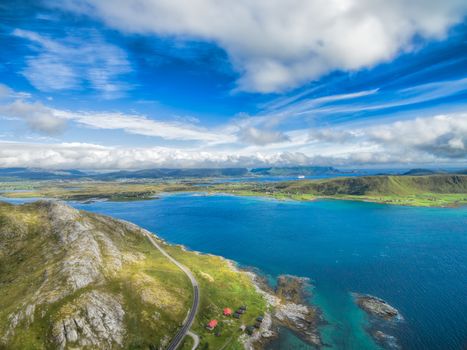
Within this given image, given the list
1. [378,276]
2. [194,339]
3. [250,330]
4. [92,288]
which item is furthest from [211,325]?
[378,276]

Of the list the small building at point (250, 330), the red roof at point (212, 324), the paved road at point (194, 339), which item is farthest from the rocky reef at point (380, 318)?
the paved road at point (194, 339)

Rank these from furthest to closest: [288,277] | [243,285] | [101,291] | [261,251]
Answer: [261,251] < [288,277] < [243,285] < [101,291]

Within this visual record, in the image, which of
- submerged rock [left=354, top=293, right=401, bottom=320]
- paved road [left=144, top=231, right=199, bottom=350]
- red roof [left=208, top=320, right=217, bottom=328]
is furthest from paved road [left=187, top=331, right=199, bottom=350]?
submerged rock [left=354, top=293, right=401, bottom=320]

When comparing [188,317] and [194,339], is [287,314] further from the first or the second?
[188,317]

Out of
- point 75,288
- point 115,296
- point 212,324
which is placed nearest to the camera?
point 212,324

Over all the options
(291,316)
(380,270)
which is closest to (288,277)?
(291,316)

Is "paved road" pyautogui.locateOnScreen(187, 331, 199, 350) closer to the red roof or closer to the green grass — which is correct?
the green grass

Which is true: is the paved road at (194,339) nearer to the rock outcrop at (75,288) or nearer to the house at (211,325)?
the house at (211,325)

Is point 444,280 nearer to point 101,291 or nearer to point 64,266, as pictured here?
point 101,291
